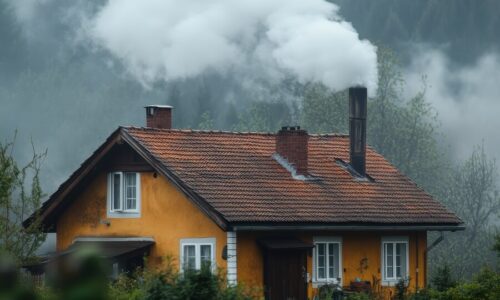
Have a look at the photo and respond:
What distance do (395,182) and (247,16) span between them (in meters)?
17.4

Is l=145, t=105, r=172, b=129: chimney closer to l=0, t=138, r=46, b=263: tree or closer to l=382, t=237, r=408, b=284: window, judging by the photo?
l=0, t=138, r=46, b=263: tree

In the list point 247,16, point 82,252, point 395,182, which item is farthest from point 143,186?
point 82,252

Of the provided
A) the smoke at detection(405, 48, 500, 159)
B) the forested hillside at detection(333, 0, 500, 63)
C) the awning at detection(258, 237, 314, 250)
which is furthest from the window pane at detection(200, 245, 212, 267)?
the forested hillside at detection(333, 0, 500, 63)

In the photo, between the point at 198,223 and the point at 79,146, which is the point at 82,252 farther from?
the point at 79,146

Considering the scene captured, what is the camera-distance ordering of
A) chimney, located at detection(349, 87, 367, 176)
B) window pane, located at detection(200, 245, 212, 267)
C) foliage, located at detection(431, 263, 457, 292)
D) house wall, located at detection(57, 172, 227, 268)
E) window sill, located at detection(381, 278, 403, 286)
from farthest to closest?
chimney, located at detection(349, 87, 367, 176), window sill, located at detection(381, 278, 403, 286), house wall, located at detection(57, 172, 227, 268), window pane, located at detection(200, 245, 212, 267), foliage, located at detection(431, 263, 457, 292)

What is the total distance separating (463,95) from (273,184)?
4674 cm

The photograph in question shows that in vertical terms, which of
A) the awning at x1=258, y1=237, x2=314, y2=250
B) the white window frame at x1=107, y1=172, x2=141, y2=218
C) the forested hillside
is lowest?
the awning at x1=258, y1=237, x2=314, y2=250

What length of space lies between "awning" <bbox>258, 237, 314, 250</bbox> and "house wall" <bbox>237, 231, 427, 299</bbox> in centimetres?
19

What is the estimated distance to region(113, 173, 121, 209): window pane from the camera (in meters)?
28.4

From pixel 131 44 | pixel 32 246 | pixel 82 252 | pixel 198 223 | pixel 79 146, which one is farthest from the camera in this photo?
pixel 79 146

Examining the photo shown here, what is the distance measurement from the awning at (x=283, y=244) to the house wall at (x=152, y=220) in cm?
93

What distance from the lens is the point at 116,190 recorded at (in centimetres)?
2861

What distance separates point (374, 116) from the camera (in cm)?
6394

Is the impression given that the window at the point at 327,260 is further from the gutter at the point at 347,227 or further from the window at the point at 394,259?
the window at the point at 394,259
